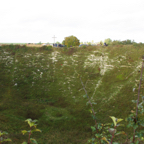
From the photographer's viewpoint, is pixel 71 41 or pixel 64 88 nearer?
pixel 64 88

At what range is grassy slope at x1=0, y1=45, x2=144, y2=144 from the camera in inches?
878

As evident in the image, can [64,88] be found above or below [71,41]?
below

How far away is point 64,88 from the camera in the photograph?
37.6 meters

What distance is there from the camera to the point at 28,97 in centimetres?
3331

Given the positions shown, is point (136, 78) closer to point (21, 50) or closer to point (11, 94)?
point (11, 94)

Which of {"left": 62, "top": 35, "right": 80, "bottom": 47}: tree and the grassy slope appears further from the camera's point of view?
{"left": 62, "top": 35, "right": 80, "bottom": 47}: tree

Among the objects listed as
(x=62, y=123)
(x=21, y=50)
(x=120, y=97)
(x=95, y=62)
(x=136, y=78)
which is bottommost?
(x=62, y=123)

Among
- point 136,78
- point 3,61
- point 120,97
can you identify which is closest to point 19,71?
point 3,61

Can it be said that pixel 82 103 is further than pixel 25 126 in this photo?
Yes

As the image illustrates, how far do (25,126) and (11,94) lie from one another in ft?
46.2

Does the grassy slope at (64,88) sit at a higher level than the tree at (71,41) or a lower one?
lower

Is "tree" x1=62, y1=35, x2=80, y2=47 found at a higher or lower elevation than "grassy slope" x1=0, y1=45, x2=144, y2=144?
higher

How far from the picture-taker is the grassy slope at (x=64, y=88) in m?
22.3

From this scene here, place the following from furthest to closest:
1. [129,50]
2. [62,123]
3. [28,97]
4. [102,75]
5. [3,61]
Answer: [129,50]
[3,61]
[102,75]
[28,97]
[62,123]
